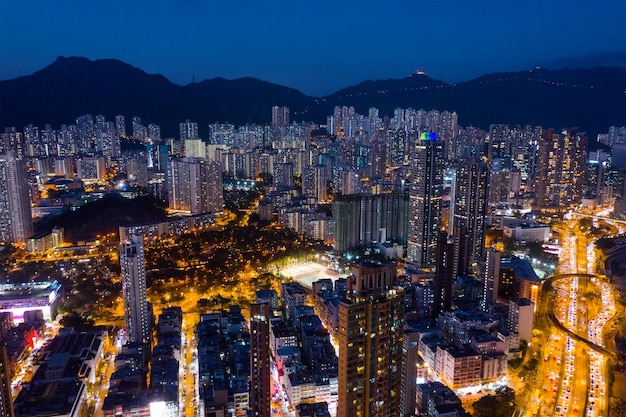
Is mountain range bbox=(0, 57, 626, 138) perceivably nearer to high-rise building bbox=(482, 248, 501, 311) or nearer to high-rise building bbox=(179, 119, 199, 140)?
high-rise building bbox=(179, 119, 199, 140)

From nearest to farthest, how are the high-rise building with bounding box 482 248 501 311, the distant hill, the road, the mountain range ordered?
the road, the high-rise building with bounding box 482 248 501 311, the distant hill, the mountain range

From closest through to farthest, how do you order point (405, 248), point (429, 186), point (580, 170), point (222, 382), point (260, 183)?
point (222, 382), point (429, 186), point (405, 248), point (580, 170), point (260, 183)

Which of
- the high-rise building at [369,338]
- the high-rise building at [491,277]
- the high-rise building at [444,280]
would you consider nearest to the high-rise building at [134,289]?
the high-rise building at [369,338]

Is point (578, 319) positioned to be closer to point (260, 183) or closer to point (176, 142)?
point (260, 183)

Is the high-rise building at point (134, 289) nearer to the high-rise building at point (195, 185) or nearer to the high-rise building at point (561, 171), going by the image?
the high-rise building at point (195, 185)

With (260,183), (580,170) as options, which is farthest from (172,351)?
(580,170)

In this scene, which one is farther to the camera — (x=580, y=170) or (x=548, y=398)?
(x=580, y=170)

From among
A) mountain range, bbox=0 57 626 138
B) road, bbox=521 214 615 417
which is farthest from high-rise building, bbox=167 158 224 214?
road, bbox=521 214 615 417
